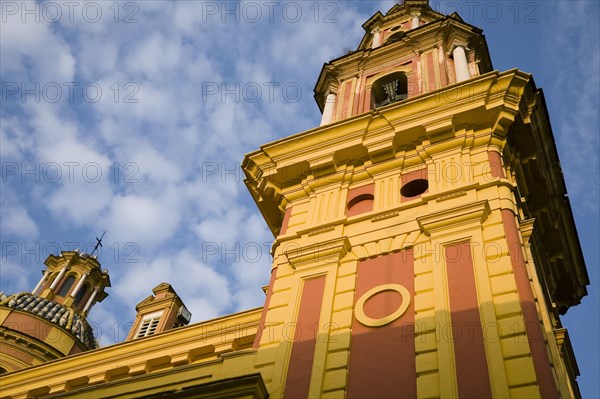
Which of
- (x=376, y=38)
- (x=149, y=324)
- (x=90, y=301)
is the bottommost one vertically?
(x=149, y=324)

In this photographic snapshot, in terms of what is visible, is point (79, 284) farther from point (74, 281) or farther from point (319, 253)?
point (319, 253)

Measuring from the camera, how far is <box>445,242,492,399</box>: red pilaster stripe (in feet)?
28.0

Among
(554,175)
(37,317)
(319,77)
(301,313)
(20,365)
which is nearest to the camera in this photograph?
(301,313)

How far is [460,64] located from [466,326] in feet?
34.1

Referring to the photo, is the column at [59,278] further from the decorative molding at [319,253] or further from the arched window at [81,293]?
the decorative molding at [319,253]

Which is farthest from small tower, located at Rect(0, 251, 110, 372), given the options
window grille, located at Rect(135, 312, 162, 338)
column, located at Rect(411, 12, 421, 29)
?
column, located at Rect(411, 12, 421, 29)

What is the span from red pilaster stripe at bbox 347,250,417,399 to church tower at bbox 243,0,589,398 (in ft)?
0.07

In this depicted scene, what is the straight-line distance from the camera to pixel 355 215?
13.1 m

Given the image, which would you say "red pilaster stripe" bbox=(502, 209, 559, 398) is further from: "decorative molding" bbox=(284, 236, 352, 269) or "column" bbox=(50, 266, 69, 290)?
"column" bbox=(50, 266, 69, 290)

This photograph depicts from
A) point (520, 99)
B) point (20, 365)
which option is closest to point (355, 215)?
point (520, 99)

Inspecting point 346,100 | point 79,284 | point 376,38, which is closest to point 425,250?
point 346,100

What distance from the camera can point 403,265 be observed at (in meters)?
11.3

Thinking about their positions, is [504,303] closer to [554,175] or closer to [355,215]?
[355,215]

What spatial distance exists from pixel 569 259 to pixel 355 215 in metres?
6.29
